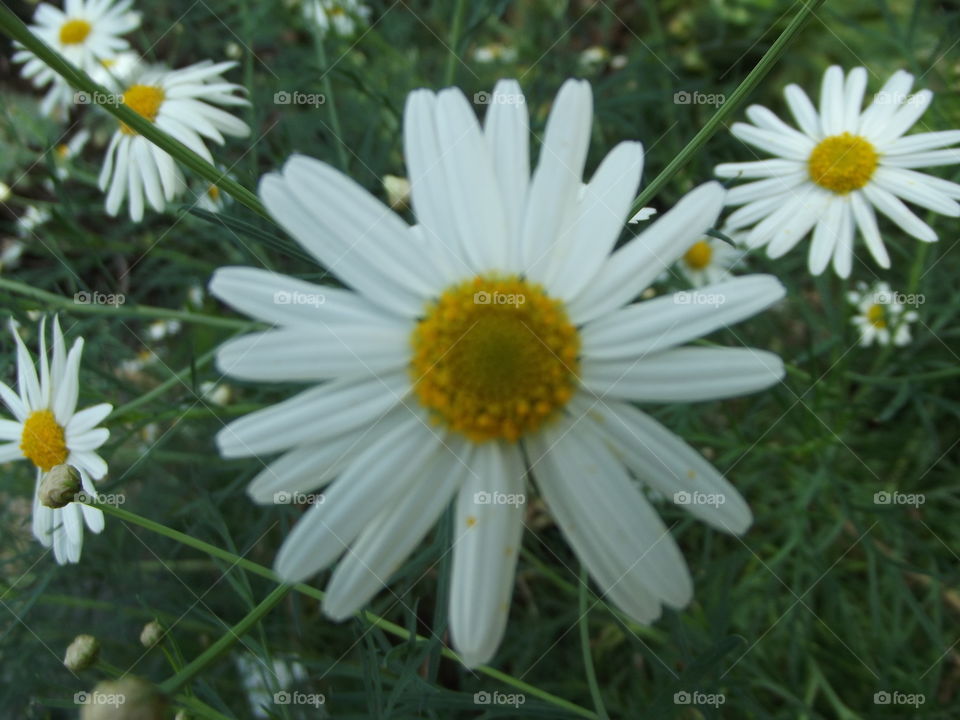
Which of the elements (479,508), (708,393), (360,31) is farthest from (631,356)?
(360,31)

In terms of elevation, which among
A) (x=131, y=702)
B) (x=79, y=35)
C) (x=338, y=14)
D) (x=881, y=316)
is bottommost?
(x=131, y=702)

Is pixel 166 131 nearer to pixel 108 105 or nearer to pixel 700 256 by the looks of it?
pixel 108 105


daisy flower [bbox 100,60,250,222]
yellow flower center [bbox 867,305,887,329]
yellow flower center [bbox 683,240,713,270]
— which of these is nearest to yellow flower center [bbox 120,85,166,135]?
daisy flower [bbox 100,60,250,222]

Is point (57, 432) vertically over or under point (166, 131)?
under

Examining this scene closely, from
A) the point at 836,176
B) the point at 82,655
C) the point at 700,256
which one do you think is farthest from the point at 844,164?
the point at 82,655

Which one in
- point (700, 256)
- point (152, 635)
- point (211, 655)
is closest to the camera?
point (211, 655)

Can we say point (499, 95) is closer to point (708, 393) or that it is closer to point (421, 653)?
point (708, 393)

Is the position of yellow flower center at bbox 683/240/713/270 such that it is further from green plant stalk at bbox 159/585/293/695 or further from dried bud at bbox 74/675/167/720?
dried bud at bbox 74/675/167/720
